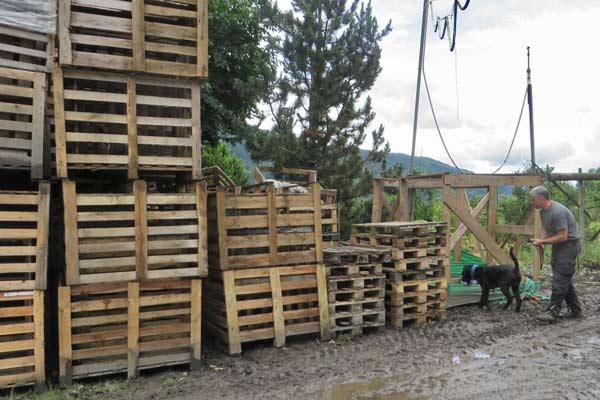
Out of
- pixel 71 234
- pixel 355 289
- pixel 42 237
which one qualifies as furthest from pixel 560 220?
pixel 42 237

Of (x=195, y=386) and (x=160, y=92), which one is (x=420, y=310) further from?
(x=160, y=92)

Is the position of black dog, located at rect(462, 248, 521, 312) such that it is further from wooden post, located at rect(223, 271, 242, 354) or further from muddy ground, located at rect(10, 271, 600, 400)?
wooden post, located at rect(223, 271, 242, 354)

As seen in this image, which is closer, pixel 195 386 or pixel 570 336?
pixel 195 386

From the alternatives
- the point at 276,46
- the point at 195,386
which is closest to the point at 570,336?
the point at 195,386

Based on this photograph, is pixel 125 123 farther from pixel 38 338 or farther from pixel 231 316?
pixel 231 316

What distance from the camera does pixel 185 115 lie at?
6059mm

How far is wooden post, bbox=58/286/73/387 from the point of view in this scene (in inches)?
211

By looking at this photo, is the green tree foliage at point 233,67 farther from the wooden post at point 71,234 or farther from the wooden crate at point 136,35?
the wooden post at point 71,234

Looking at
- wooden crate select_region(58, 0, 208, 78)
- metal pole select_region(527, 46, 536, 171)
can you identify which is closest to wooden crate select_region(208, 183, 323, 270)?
wooden crate select_region(58, 0, 208, 78)

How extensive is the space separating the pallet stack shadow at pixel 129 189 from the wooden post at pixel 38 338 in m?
0.18

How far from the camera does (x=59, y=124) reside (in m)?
5.46

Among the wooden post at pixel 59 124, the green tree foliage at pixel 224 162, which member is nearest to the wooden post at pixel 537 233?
the green tree foliage at pixel 224 162

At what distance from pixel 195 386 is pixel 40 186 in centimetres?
266

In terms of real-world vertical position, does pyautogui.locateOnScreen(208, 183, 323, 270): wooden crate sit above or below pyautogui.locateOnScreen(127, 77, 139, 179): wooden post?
below
